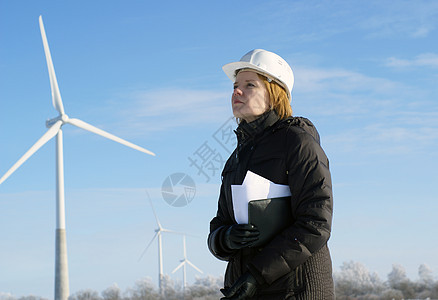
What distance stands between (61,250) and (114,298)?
→ 695 centimetres

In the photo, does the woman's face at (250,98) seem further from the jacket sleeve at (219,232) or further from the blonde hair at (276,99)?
the jacket sleeve at (219,232)

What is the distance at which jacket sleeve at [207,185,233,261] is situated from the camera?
5.31 meters

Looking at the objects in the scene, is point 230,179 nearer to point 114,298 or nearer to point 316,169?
point 316,169

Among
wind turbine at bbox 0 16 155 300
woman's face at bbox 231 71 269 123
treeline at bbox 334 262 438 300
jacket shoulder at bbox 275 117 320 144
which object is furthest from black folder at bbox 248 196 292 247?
wind turbine at bbox 0 16 155 300

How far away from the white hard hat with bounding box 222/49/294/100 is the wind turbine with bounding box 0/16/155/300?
37.6 meters

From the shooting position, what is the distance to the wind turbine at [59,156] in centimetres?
4316

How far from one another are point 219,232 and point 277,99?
1215mm

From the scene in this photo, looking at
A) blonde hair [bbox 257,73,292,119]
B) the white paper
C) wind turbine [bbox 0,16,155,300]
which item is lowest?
the white paper

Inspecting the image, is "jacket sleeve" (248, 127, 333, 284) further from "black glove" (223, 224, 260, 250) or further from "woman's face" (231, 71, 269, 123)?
"woman's face" (231, 71, 269, 123)

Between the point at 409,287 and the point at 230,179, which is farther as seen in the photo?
the point at 409,287

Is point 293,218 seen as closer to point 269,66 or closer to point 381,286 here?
point 269,66

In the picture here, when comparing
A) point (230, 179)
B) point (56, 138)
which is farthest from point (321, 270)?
point (56, 138)

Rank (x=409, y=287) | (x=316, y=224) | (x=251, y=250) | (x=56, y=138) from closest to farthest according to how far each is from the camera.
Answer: (x=316, y=224) → (x=251, y=250) → (x=409, y=287) → (x=56, y=138)

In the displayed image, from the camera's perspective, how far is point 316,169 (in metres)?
4.93
